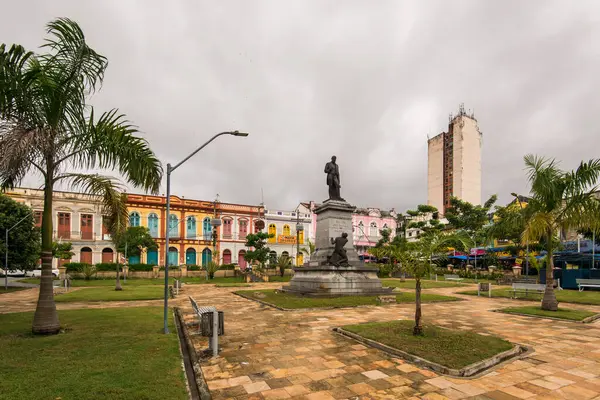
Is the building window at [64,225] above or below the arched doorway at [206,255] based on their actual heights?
above

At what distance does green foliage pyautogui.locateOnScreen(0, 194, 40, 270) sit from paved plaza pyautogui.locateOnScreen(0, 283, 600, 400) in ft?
67.4

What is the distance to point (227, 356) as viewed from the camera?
7.21 meters

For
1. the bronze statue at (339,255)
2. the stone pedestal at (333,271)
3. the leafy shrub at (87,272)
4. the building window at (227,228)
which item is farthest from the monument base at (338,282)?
the building window at (227,228)

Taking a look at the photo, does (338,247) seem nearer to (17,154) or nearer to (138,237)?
(17,154)

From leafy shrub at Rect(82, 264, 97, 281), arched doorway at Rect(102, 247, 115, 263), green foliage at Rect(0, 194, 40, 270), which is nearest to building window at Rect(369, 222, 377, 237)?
arched doorway at Rect(102, 247, 115, 263)

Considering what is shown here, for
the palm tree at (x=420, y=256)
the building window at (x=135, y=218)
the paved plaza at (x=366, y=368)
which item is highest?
the building window at (x=135, y=218)

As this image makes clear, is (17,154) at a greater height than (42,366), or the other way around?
(17,154)

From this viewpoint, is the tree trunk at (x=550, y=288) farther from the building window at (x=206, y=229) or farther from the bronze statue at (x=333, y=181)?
the building window at (x=206, y=229)

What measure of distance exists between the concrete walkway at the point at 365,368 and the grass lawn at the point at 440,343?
1.57 feet

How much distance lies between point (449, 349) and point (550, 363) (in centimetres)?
188

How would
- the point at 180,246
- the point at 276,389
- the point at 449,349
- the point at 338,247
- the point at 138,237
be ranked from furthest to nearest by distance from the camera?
the point at 180,246 → the point at 138,237 → the point at 338,247 → the point at 449,349 → the point at 276,389

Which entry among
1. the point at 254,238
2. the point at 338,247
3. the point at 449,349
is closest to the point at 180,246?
the point at 254,238

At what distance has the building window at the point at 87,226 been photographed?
41.0 meters

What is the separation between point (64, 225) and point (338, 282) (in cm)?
3778
